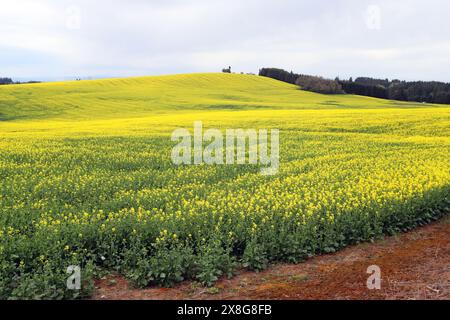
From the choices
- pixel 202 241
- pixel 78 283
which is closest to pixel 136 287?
pixel 78 283

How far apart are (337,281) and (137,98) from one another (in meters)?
56.4

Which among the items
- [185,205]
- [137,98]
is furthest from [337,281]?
[137,98]

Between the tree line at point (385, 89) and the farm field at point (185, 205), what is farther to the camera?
the tree line at point (385, 89)

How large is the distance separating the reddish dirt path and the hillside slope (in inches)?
1648

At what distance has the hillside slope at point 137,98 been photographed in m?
50.6

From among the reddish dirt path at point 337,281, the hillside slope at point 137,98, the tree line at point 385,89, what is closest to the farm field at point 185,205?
the reddish dirt path at point 337,281

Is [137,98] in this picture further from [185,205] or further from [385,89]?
[385,89]

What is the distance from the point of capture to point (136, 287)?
8.25m

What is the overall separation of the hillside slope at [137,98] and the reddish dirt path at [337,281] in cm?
4187

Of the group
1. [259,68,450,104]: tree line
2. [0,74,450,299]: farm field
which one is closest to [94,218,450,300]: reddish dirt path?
[0,74,450,299]: farm field

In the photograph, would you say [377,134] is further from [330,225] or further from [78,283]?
[78,283]

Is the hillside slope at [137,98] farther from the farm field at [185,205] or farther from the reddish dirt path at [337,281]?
the reddish dirt path at [337,281]

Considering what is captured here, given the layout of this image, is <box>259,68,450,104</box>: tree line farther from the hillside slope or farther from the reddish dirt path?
the reddish dirt path

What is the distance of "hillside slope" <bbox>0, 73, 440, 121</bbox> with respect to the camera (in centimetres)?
5062
